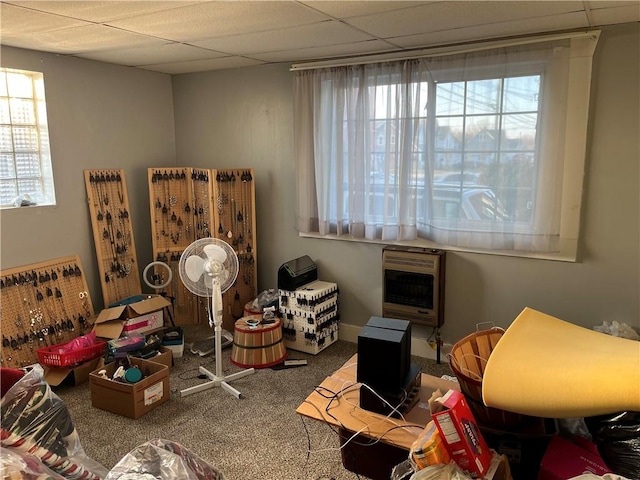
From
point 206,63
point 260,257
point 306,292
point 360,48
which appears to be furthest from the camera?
point 260,257

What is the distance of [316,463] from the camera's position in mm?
2465

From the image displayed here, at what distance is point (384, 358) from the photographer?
2.20 meters

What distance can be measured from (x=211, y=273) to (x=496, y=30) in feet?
7.61

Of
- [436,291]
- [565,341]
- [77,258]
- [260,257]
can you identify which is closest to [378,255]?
[436,291]

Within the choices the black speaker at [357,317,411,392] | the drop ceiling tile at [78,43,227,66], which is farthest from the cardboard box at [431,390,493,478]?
the drop ceiling tile at [78,43,227,66]

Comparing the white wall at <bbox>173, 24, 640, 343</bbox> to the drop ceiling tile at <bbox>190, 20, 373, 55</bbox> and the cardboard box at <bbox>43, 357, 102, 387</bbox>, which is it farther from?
the cardboard box at <bbox>43, 357, 102, 387</bbox>

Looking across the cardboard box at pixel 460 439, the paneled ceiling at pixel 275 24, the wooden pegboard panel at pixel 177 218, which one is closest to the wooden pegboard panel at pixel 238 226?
the wooden pegboard panel at pixel 177 218

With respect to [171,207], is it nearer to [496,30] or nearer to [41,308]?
[41,308]

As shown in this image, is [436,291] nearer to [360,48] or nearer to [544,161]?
[544,161]

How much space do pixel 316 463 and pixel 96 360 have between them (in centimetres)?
184

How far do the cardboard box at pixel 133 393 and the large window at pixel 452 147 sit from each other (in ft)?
5.61

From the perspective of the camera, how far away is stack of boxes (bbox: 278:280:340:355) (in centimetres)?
370

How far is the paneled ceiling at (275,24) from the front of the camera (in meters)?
2.36

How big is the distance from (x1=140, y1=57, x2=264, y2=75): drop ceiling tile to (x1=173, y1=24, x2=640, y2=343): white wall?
0.11 metres
